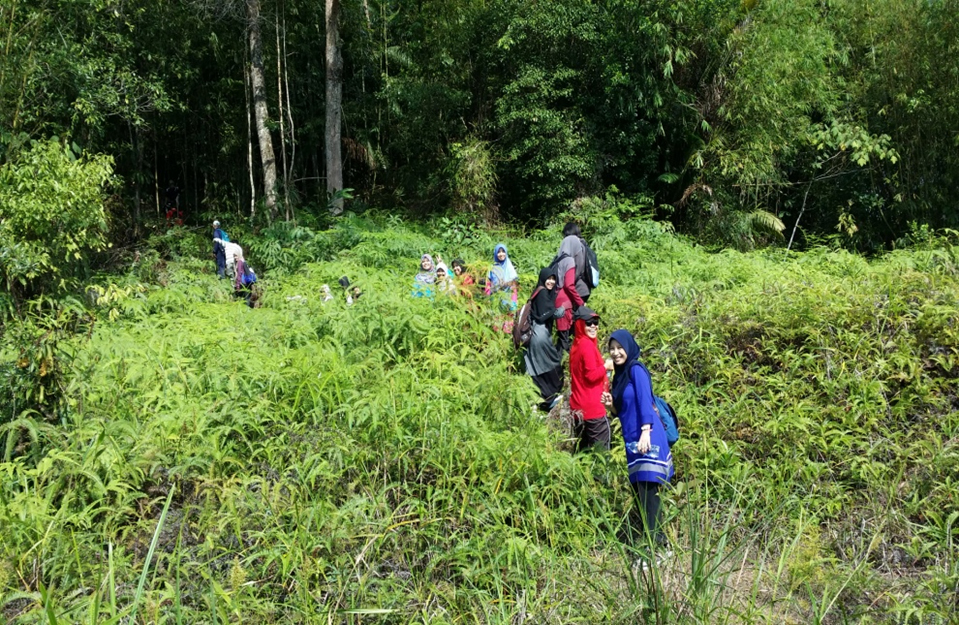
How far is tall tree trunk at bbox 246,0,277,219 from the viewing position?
15070 mm

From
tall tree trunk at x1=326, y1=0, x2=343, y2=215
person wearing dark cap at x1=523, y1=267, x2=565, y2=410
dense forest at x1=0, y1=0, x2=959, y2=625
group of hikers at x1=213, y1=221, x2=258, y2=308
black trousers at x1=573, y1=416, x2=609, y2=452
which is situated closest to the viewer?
dense forest at x1=0, y1=0, x2=959, y2=625

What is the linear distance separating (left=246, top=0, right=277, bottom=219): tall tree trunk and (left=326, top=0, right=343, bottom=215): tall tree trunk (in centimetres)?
139

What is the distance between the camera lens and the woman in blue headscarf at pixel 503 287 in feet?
22.1

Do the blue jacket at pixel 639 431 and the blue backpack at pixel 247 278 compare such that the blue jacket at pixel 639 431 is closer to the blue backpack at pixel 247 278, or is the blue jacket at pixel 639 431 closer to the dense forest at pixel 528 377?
the dense forest at pixel 528 377

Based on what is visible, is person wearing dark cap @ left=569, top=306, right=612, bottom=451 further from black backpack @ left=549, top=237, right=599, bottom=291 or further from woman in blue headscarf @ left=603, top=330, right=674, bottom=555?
black backpack @ left=549, top=237, right=599, bottom=291

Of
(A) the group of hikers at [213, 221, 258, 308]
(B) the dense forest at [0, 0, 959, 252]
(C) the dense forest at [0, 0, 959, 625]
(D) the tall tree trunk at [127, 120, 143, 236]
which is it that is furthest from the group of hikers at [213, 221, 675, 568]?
(D) the tall tree trunk at [127, 120, 143, 236]

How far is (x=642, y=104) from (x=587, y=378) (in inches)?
383

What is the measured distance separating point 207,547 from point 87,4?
13117 mm

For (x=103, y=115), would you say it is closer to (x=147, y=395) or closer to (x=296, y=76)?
(x=296, y=76)

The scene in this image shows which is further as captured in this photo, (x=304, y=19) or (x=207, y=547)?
(x=304, y=19)

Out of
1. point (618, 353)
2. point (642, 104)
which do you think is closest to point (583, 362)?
point (618, 353)

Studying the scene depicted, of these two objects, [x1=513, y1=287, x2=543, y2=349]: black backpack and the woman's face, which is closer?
the woman's face

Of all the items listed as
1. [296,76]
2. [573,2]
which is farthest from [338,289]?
[296,76]

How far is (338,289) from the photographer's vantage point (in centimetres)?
795
